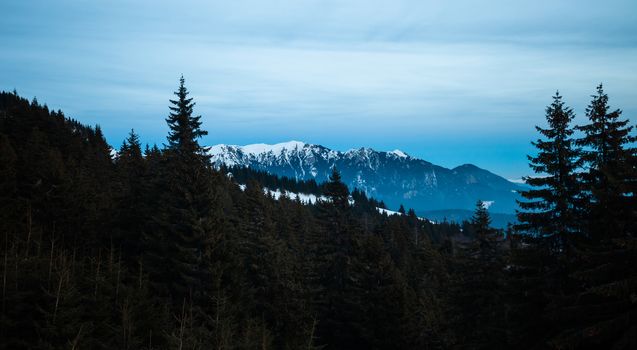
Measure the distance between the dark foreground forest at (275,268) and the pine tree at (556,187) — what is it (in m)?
0.07

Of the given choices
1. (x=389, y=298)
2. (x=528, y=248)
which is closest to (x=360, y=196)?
(x=389, y=298)

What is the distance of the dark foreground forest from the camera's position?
14.6 meters

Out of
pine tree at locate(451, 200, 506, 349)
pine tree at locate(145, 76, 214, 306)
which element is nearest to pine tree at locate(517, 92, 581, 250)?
pine tree at locate(451, 200, 506, 349)

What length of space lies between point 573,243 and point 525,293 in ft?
9.61

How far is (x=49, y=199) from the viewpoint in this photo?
112 feet

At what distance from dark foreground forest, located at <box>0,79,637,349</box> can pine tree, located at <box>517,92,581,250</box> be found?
7 centimetres

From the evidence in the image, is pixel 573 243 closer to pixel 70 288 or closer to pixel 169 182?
pixel 70 288

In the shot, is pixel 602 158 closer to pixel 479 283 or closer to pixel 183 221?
pixel 479 283

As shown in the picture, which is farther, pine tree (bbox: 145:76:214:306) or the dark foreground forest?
pine tree (bbox: 145:76:214:306)

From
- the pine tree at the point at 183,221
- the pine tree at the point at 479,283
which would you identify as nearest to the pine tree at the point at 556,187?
the pine tree at the point at 479,283

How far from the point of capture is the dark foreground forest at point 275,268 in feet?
48.0

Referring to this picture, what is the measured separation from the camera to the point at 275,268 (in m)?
32.7

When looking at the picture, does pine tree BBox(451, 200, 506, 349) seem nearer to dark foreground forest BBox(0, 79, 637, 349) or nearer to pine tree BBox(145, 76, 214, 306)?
dark foreground forest BBox(0, 79, 637, 349)

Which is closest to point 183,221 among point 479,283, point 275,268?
point 275,268
